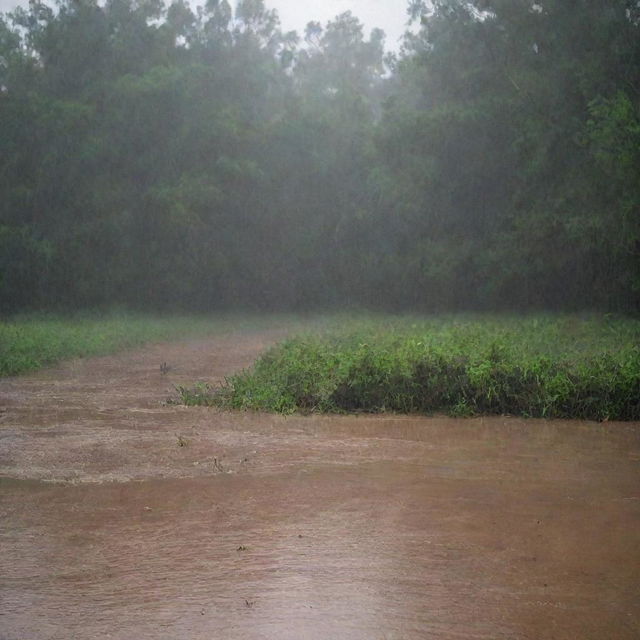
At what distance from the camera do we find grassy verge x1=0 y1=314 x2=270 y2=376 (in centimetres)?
1142

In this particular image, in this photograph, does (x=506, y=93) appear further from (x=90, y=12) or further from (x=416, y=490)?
(x=416, y=490)

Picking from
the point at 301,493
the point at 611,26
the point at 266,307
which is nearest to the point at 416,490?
the point at 301,493

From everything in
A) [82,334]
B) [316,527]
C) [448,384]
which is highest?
[448,384]

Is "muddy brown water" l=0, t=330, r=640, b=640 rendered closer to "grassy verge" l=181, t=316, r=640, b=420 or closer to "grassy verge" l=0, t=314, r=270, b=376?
"grassy verge" l=181, t=316, r=640, b=420

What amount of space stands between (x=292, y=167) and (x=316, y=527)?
19790 mm

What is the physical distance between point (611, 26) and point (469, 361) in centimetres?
1178

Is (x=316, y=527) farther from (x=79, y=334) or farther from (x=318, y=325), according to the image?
(x=318, y=325)

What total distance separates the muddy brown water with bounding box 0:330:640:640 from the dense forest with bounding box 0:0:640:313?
480 inches

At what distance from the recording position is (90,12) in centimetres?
2159

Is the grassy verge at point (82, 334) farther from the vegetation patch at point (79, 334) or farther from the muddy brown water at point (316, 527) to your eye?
the muddy brown water at point (316, 527)

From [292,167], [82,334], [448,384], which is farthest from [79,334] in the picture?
[292,167]

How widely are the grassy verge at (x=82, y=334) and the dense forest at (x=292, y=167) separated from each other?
277cm

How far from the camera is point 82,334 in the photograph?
14711 mm

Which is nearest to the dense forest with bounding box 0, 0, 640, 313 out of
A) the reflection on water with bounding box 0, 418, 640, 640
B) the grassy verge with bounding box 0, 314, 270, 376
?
the grassy verge with bounding box 0, 314, 270, 376
